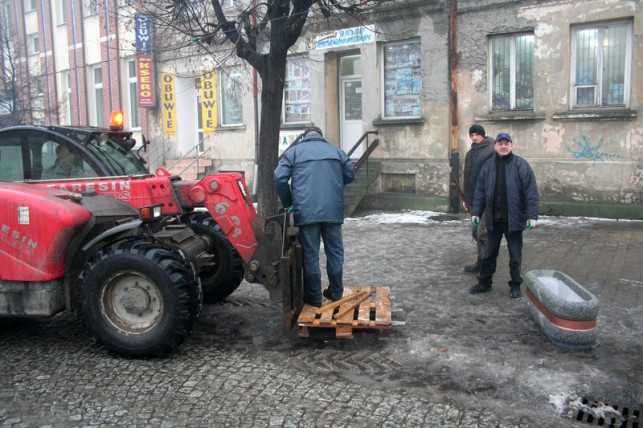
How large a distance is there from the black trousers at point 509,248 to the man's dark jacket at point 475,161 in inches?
30.6

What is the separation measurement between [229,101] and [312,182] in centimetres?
1311

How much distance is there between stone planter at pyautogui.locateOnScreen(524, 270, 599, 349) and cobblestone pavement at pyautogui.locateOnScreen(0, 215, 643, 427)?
4.8 inches

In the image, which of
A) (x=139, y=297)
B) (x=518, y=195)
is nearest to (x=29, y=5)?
(x=139, y=297)

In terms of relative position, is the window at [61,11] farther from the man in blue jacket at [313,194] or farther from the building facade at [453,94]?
the man in blue jacket at [313,194]

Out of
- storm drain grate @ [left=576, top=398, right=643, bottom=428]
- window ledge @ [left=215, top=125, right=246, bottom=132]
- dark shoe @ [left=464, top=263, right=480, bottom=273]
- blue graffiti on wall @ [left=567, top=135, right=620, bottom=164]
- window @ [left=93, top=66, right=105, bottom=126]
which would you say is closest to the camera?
storm drain grate @ [left=576, top=398, right=643, bottom=428]

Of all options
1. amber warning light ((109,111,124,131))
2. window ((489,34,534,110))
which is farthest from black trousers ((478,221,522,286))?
window ((489,34,534,110))

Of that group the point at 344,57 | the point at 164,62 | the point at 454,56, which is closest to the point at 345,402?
the point at 454,56

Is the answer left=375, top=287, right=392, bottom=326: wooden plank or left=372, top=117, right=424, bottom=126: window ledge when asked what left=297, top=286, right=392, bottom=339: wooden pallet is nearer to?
left=375, top=287, right=392, bottom=326: wooden plank

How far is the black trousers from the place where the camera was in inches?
259

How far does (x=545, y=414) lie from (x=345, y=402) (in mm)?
1330

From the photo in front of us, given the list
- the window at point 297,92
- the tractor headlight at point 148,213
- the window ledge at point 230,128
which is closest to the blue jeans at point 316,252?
the tractor headlight at point 148,213

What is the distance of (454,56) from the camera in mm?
13188

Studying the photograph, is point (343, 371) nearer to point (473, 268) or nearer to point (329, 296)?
point (329, 296)

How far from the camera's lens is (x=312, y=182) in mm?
5570
